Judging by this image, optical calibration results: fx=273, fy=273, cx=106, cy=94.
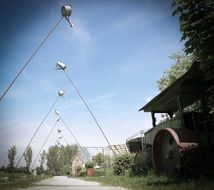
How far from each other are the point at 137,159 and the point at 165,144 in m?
6.09

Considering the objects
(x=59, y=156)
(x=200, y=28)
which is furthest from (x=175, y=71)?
(x=59, y=156)

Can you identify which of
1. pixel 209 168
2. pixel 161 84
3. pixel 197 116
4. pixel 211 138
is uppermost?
pixel 161 84

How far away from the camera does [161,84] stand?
34.9 meters

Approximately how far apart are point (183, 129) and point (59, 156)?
339 feet

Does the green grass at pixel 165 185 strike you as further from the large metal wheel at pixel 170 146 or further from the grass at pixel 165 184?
the large metal wheel at pixel 170 146

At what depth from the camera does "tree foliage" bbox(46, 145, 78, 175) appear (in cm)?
10075

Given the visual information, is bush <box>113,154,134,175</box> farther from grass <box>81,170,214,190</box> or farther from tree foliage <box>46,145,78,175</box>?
tree foliage <box>46,145,78,175</box>

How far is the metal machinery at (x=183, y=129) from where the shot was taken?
1133 cm

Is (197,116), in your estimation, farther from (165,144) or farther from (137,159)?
(137,159)

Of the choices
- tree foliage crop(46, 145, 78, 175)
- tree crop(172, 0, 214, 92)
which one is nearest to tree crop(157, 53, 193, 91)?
tree crop(172, 0, 214, 92)

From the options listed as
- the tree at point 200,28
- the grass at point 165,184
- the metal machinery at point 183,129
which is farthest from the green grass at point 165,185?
the tree at point 200,28

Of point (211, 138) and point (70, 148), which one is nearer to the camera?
point (211, 138)

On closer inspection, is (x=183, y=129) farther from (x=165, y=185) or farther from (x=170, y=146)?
(x=165, y=185)

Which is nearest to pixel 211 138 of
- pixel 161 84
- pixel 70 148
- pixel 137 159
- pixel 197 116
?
pixel 197 116
